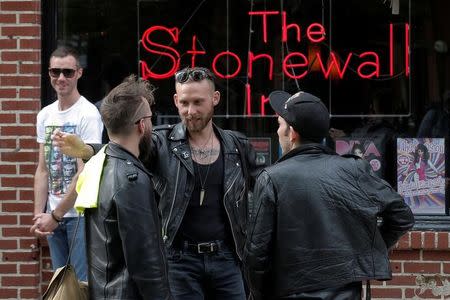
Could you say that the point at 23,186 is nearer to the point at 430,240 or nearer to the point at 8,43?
the point at 8,43

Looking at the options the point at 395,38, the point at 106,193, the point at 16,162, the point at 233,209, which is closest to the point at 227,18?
the point at 395,38

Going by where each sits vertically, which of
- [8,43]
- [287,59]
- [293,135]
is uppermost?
[8,43]

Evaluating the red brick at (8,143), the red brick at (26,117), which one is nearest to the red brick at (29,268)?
the red brick at (8,143)

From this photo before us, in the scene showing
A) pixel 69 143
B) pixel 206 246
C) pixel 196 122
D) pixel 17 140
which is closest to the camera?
pixel 69 143

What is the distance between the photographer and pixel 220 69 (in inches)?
276

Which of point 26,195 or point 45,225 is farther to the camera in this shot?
point 26,195

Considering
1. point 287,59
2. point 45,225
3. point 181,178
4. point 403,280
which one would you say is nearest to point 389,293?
point 403,280

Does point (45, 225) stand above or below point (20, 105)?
below

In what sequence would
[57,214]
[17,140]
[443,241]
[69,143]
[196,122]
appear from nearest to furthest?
[69,143]
[196,122]
[57,214]
[443,241]
[17,140]

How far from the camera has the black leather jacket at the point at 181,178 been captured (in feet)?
16.3

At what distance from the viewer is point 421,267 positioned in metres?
6.70

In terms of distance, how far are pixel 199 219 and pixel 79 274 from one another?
144 cm

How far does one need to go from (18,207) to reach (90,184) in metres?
2.81

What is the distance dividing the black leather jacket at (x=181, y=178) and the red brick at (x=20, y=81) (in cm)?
183
